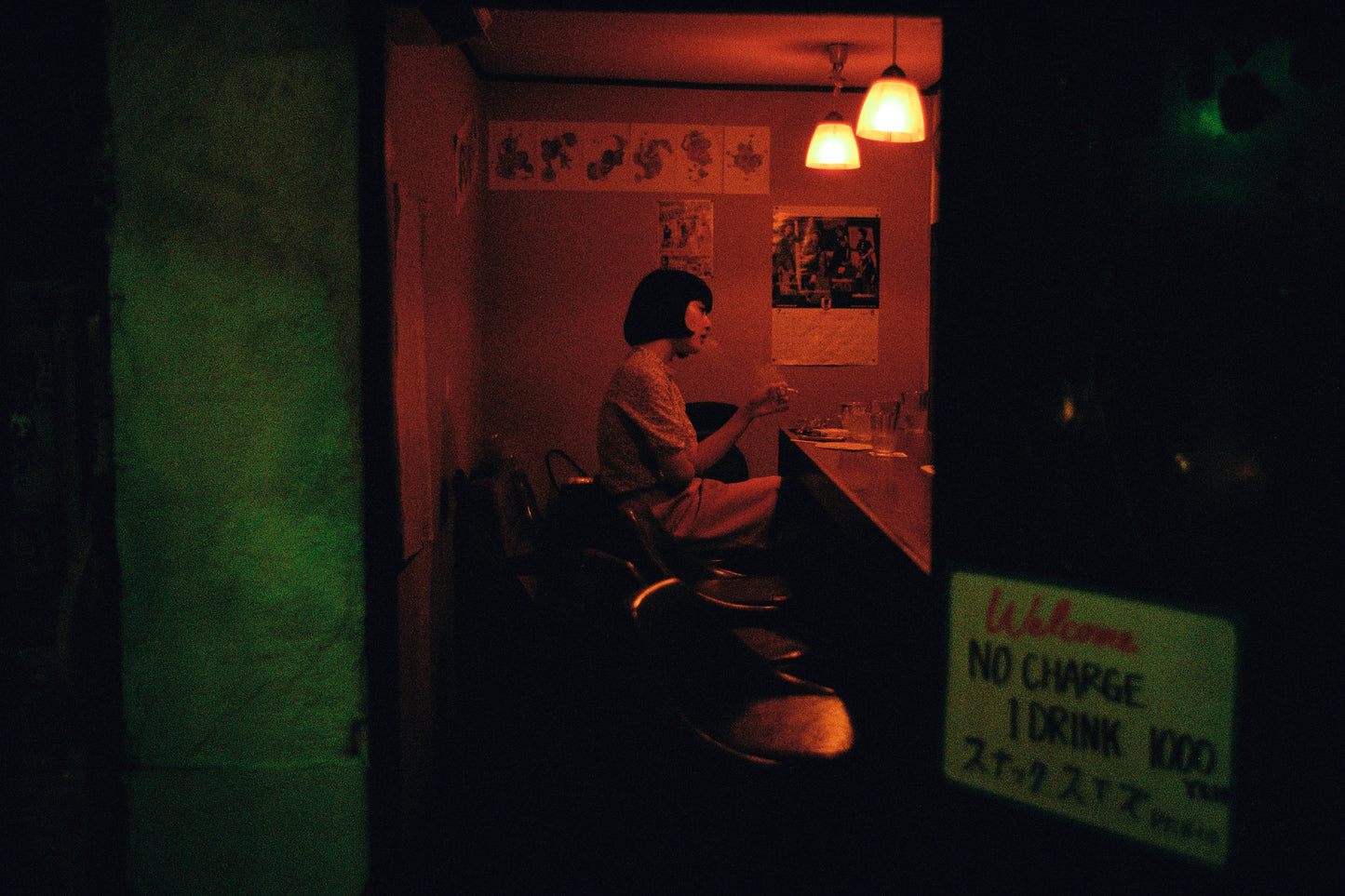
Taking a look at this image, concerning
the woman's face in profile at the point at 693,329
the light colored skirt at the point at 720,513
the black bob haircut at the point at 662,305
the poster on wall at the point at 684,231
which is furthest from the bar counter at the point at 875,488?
the poster on wall at the point at 684,231

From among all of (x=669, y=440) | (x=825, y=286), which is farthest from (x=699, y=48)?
(x=669, y=440)

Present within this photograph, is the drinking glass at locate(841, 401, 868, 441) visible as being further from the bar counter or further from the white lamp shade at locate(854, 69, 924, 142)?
the white lamp shade at locate(854, 69, 924, 142)

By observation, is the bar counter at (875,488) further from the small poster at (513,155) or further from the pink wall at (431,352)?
the small poster at (513,155)

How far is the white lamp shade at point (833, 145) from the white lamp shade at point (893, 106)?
62 centimetres

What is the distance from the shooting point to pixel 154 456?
155 cm

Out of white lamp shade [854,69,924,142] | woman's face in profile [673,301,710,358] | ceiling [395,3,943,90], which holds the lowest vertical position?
woman's face in profile [673,301,710,358]

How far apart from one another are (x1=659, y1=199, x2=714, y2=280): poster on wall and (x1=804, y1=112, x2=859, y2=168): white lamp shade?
3.00ft

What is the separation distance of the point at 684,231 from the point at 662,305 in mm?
1517

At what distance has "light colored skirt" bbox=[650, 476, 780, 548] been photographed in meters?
3.04

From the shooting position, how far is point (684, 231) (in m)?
4.54

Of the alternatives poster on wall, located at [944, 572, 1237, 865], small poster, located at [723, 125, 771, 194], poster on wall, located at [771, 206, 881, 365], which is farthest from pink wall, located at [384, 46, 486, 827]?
poster on wall, located at [771, 206, 881, 365]

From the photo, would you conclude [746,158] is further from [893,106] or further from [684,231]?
[893,106]

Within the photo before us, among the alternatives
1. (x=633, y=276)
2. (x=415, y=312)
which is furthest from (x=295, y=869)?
(x=633, y=276)

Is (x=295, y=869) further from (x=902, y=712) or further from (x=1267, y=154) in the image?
(x=1267, y=154)
